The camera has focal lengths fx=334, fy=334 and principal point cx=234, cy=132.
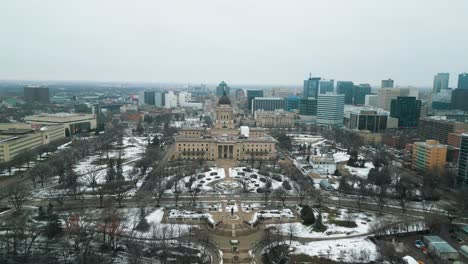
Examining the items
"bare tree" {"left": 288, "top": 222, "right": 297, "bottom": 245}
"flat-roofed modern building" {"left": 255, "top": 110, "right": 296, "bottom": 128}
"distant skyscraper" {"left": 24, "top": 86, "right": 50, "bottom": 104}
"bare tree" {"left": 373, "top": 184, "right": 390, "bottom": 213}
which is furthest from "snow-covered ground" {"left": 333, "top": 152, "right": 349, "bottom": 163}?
"distant skyscraper" {"left": 24, "top": 86, "right": 50, "bottom": 104}

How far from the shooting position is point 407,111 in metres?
101

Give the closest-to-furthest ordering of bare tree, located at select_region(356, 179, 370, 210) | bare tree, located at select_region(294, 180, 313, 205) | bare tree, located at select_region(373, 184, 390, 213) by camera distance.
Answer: bare tree, located at select_region(373, 184, 390, 213)
bare tree, located at select_region(294, 180, 313, 205)
bare tree, located at select_region(356, 179, 370, 210)

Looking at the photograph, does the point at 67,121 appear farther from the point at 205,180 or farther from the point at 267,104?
the point at 267,104

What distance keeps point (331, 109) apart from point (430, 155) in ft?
179

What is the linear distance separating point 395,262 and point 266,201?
55.0ft

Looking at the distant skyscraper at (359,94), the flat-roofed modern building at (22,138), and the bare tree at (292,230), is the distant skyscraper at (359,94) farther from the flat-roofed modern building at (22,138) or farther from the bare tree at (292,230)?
the bare tree at (292,230)

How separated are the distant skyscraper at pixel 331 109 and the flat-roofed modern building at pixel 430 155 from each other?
50.1 meters

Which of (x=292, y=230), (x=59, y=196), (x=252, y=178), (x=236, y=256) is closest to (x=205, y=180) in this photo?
(x=252, y=178)

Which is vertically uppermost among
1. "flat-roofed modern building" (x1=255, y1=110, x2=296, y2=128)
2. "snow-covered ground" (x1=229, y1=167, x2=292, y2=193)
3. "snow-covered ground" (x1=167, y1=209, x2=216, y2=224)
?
"flat-roofed modern building" (x1=255, y1=110, x2=296, y2=128)

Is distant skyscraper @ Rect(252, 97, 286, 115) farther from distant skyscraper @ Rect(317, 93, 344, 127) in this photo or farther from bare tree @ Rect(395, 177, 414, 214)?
bare tree @ Rect(395, 177, 414, 214)

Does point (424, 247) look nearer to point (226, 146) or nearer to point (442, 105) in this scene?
point (226, 146)

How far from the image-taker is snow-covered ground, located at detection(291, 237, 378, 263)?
27.5 m

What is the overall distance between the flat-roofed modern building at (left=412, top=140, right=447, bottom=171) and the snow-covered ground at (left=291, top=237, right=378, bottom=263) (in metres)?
30.6

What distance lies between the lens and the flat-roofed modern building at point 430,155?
178 ft
